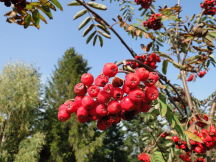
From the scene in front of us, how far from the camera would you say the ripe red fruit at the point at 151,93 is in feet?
3.84

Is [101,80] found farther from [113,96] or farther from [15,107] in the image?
[15,107]

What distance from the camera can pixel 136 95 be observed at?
114 cm

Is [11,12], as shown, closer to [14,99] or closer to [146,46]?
[146,46]

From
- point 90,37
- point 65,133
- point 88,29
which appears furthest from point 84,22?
point 65,133

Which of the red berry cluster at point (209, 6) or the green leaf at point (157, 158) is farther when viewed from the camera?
the red berry cluster at point (209, 6)

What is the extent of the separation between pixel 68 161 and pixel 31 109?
689cm

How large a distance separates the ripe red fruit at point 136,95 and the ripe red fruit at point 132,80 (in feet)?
0.12

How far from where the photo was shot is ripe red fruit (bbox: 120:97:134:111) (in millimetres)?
1168

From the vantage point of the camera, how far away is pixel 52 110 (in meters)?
23.0

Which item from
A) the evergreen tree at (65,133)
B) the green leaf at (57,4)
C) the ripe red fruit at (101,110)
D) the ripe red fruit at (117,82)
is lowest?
the ripe red fruit at (101,110)

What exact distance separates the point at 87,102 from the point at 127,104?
0.76ft

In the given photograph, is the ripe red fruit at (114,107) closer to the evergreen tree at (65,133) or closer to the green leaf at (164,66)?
the green leaf at (164,66)

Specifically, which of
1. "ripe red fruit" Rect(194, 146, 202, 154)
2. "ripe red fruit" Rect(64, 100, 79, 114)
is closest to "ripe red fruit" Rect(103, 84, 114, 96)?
"ripe red fruit" Rect(64, 100, 79, 114)

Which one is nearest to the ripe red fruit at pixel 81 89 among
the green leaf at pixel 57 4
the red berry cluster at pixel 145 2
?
the green leaf at pixel 57 4
